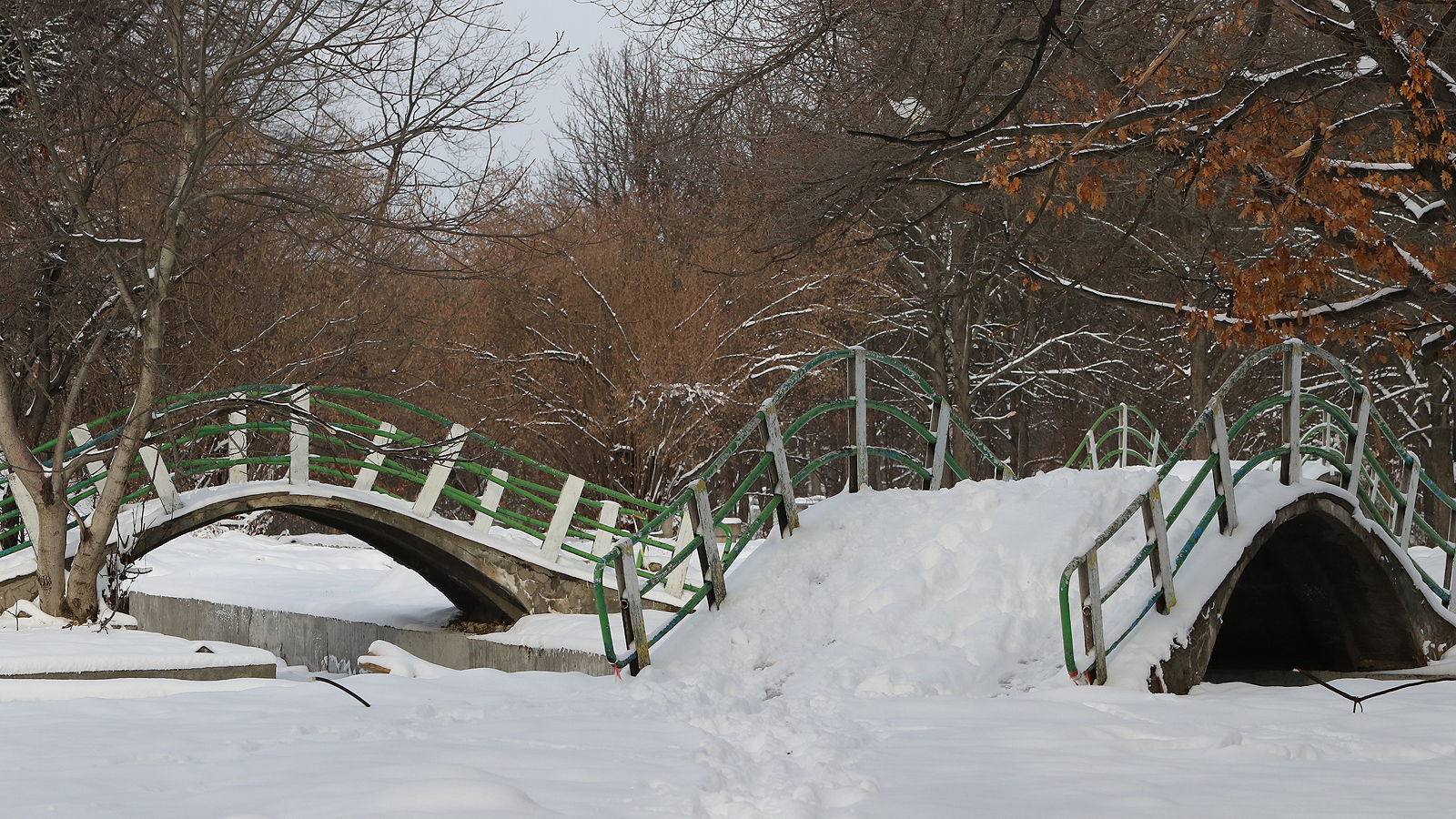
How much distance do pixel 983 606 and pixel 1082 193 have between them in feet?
16.3

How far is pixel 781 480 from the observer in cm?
826

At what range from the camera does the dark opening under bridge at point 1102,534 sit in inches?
275

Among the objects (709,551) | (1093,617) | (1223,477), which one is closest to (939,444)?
(1223,477)

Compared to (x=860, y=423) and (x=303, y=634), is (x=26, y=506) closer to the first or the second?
(x=303, y=634)

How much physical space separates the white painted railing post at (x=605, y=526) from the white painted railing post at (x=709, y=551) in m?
7.05

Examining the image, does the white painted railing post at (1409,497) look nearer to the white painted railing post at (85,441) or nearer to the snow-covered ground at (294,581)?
the snow-covered ground at (294,581)

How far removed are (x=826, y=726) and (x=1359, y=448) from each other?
5.48 meters

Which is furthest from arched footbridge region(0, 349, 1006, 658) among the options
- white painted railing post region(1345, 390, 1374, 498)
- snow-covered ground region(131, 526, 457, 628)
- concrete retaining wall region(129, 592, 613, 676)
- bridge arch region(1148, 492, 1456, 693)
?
white painted railing post region(1345, 390, 1374, 498)

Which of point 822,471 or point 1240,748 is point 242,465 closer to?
point 1240,748

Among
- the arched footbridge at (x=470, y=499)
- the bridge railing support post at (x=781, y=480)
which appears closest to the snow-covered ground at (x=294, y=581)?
the arched footbridge at (x=470, y=499)

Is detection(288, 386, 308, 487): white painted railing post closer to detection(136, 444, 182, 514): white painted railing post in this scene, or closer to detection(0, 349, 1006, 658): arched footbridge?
detection(0, 349, 1006, 658): arched footbridge

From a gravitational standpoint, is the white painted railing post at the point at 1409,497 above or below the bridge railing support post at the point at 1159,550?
above

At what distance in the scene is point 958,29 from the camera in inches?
429

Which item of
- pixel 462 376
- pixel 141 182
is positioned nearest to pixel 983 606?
pixel 141 182
